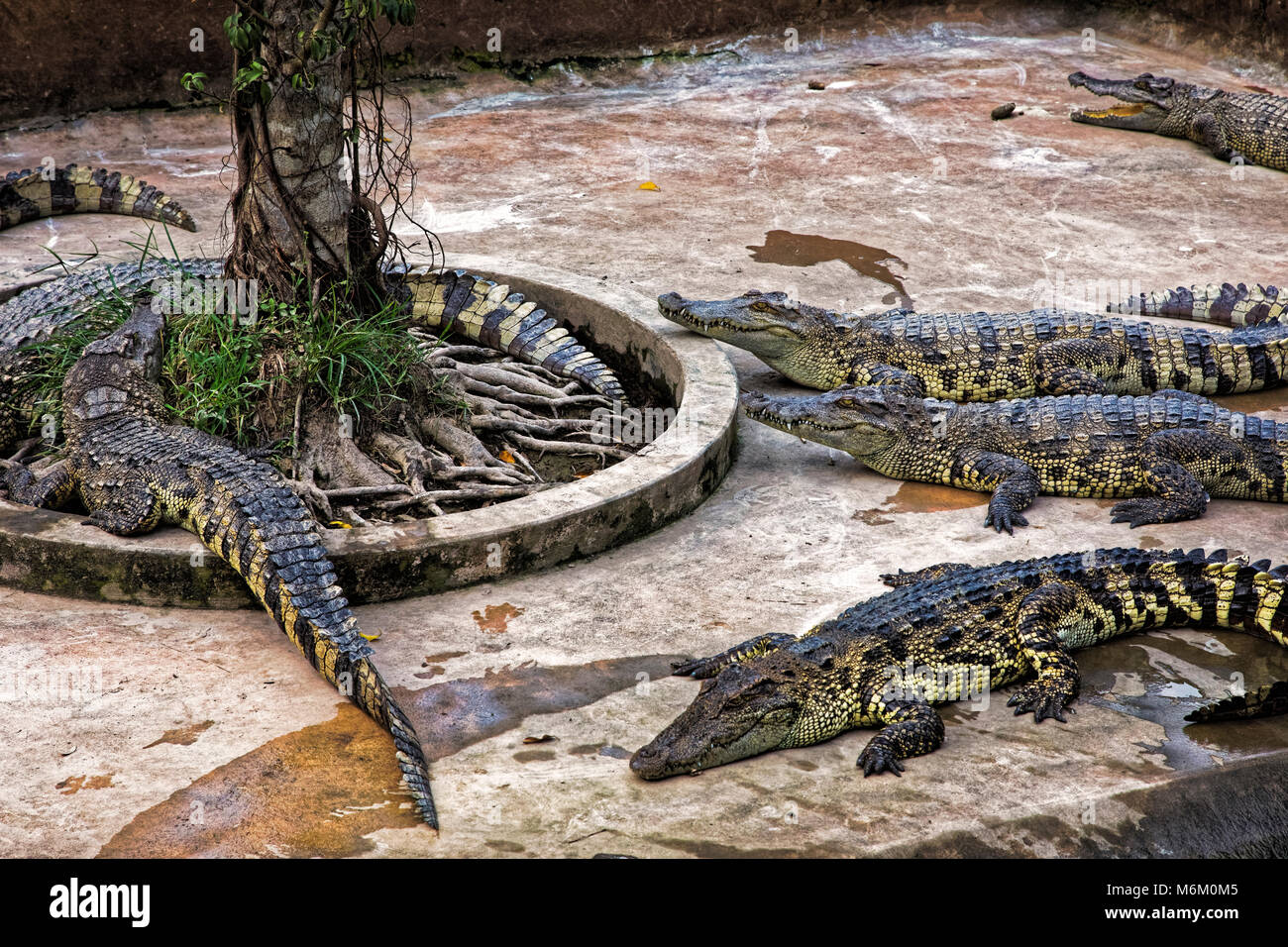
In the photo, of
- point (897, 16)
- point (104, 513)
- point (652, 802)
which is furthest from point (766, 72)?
point (652, 802)

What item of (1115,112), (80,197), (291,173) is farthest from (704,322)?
(1115,112)

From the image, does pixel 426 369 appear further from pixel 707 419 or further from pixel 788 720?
pixel 788 720

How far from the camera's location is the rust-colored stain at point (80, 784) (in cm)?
325

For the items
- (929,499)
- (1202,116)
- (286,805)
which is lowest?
(286,805)

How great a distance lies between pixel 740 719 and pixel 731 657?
1.37 ft

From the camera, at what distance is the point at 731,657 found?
153 inches

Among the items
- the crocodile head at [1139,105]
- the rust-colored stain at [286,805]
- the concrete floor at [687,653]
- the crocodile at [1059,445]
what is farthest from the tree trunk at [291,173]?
the crocodile head at [1139,105]

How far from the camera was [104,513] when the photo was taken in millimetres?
4426

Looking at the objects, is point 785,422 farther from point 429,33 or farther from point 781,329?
point 429,33

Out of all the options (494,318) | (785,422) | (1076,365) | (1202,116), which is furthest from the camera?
(1202,116)

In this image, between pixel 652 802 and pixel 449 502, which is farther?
pixel 449 502

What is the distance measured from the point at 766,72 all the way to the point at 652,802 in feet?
32.9
